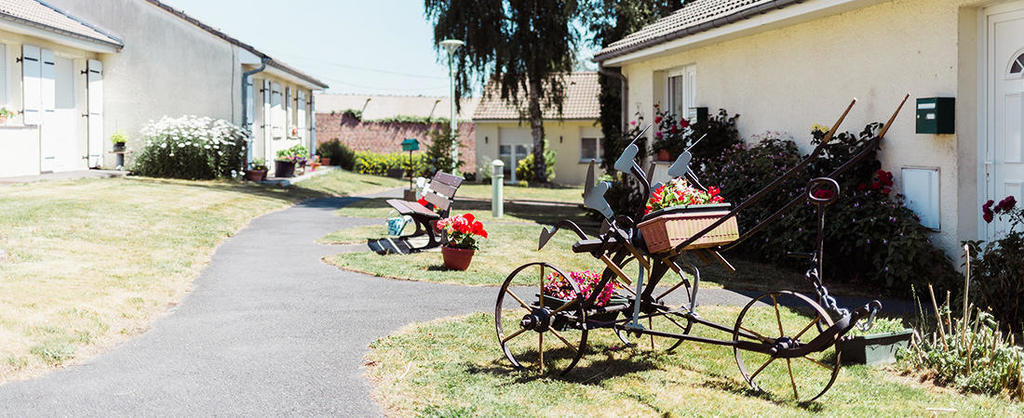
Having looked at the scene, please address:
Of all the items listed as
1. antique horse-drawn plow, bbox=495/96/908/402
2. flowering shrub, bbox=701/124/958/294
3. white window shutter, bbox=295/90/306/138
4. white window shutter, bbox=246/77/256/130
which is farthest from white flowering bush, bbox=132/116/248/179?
antique horse-drawn plow, bbox=495/96/908/402

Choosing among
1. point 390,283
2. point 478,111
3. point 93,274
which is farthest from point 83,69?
point 478,111

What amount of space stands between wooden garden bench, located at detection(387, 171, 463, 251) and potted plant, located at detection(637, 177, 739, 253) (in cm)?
592

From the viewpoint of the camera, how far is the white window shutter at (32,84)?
16.4 m

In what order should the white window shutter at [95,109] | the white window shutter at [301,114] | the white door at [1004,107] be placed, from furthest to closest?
1. the white window shutter at [301,114]
2. the white window shutter at [95,109]
3. the white door at [1004,107]

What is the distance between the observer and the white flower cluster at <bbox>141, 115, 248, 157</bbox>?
19.2 metres

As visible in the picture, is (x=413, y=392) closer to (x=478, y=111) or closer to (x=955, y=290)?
(x=955, y=290)

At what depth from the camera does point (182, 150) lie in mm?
19312

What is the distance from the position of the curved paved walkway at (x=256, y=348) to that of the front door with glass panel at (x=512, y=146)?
29088 millimetres

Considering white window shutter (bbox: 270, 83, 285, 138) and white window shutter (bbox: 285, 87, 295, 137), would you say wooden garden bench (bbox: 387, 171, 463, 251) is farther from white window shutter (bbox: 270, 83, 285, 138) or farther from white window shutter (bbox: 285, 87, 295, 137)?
white window shutter (bbox: 285, 87, 295, 137)

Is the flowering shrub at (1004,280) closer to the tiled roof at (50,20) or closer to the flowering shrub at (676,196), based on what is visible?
the flowering shrub at (676,196)

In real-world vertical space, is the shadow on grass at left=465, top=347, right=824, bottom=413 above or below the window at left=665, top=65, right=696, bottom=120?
below

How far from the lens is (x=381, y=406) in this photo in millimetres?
4797

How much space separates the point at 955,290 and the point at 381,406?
5507 mm

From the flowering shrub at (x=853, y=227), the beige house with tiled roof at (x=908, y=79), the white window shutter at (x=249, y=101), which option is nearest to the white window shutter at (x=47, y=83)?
the white window shutter at (x=249, y=101)
